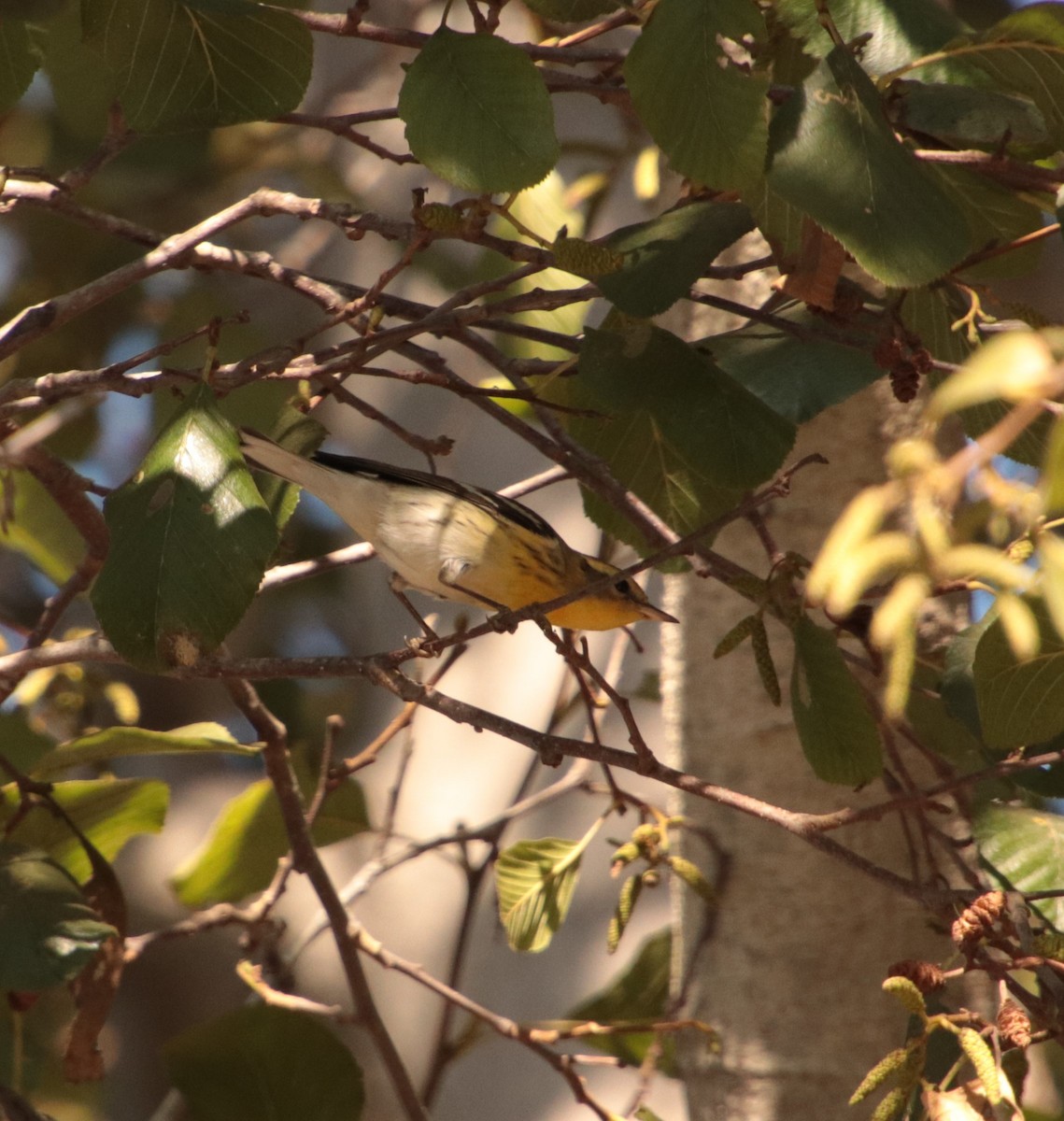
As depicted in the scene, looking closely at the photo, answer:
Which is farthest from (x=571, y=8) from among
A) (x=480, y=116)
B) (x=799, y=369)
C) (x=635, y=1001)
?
(x=635, y=1001)

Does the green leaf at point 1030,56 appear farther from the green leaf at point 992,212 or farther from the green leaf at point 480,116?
the green leaf at point 480,116

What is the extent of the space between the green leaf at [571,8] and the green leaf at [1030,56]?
302mm

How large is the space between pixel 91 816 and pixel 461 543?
58 centimetres

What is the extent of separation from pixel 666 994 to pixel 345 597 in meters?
1.40

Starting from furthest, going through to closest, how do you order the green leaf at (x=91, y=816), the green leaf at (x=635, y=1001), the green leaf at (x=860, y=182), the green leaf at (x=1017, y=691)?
1. the green leaf at (x=635, y=1001)
2. the green leaf at (x=91, y=816)
3. the green leaf at (x=1017, y=691)
4. the green leaf at (x=860, y=182)

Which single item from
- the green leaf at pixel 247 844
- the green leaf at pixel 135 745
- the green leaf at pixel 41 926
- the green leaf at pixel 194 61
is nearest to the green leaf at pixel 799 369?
the green leaf at pixel 194 61

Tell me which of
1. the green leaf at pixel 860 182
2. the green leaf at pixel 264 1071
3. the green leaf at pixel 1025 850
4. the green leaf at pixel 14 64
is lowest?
the green leaf at pixel 264 1071

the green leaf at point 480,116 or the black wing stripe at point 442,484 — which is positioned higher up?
the green leaf at point 480,116

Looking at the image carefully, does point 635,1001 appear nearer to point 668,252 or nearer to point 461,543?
point 461,543

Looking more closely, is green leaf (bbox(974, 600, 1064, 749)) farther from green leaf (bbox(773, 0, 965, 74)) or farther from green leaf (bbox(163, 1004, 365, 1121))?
green leaf (bbox(163, 1004, 365, 1121))

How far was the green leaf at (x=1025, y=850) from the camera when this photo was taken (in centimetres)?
102

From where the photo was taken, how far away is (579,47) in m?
1.25

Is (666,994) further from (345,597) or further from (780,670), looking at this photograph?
(345,597)

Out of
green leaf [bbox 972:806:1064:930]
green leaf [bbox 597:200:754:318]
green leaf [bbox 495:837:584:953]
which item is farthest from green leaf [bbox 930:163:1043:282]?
green leaf [bbox 495:837:584:953]
